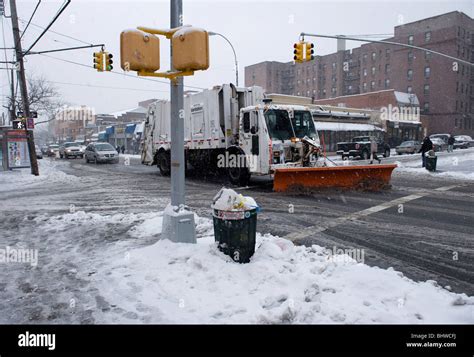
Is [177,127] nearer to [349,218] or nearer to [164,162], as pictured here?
[349,218]

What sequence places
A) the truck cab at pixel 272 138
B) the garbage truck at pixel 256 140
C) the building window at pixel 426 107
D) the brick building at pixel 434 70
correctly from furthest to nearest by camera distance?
the building window at pixel 426 107 → the brick building at pixel 434 70 → the truck cab at pixel 272 138 → the garbage truck at pixel 256 140

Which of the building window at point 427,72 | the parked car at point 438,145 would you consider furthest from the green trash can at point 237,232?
the building window at point 427,72

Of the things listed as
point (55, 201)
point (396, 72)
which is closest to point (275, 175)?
point (55, 201)

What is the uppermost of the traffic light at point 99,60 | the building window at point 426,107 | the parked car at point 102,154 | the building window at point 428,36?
the building window at point 428,36

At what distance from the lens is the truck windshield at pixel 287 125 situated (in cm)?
1241

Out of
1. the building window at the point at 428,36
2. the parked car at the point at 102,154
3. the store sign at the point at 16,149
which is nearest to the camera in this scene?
the store sign at the point at 16,149

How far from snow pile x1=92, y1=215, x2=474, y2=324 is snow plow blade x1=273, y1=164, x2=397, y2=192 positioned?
6023 mm

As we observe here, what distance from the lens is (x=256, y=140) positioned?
12.5 metres

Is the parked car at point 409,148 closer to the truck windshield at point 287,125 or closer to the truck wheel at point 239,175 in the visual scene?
the truck windshield at point 287,125

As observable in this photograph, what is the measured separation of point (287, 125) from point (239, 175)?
243cm

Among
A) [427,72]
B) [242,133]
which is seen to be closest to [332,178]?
[242,133]

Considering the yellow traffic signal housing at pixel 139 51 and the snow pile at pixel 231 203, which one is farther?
the snow pile at pixel 231 203

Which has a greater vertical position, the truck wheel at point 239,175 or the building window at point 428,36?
the building window at point 428,36

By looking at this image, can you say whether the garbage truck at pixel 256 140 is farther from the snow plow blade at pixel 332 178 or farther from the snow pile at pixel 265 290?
the snow pile at pixel 265 290
